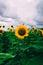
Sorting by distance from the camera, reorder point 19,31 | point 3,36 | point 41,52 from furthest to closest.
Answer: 1. point 3,36
2. point 19,31
3. point 41,52

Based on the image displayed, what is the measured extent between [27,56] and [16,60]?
7 cm

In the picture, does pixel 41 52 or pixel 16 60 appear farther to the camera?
pixel 16 60

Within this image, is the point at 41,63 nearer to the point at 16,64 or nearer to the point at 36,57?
the point at 36,57

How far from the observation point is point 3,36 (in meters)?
7.84

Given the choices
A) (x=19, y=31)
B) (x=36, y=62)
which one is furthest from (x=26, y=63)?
(x=19, y=31)

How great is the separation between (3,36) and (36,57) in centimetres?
673

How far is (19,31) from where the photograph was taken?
18.2ft

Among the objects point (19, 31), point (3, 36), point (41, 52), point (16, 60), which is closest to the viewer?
point (41, 52)

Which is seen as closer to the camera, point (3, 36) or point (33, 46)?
point (33, 46)

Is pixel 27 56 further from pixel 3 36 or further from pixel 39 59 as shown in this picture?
pixel 3 36

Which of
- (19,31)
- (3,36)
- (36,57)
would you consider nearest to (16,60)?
(36,57)

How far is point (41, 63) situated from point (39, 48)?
0.07 metres

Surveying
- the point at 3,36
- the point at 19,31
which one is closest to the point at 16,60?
the point at 19,31

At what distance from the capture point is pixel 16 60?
125cm
